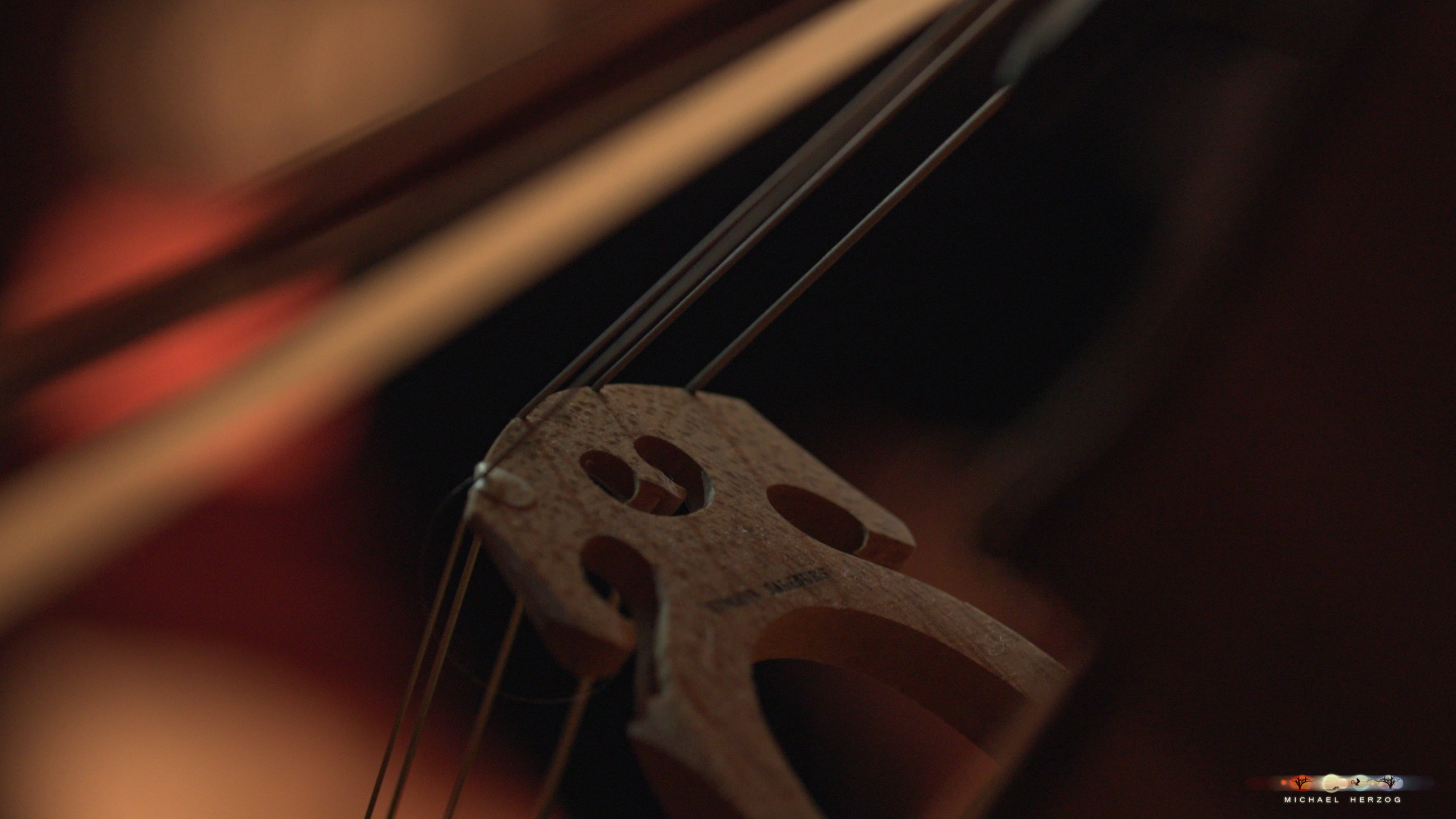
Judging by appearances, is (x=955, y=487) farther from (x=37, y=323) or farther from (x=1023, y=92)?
(x=37, y=323)

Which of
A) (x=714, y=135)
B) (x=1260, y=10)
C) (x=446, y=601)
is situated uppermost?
(x=1260, y=10)

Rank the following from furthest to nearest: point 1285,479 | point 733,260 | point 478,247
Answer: point 733,260 → point 478,247 → point 1285,479

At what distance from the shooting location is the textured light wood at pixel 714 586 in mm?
344

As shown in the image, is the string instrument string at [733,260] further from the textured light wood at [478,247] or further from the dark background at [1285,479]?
the dark background at [1285,479]

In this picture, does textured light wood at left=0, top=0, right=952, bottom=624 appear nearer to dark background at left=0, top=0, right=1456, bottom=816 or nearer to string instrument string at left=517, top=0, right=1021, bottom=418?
string instrument string at left=517, top=0, right=1021, bottom=418

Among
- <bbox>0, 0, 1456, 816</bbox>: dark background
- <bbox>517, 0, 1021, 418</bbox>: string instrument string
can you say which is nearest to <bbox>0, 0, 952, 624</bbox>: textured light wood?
<bbox>517, 0, 1021, 418</bbox>: string instrument string

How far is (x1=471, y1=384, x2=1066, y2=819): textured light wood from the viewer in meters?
0.34

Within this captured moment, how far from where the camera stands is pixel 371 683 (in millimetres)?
1188

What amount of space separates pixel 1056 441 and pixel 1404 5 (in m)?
0.15

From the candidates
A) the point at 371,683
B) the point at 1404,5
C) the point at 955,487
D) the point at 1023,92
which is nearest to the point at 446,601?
the point at 371,683

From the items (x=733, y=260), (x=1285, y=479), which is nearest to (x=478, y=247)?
(x=733, y=260)

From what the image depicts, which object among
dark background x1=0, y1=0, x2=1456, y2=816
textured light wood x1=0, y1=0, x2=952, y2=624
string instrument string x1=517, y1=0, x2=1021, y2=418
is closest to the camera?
dark background x1=0, y1=0, x2=1456, y2=816

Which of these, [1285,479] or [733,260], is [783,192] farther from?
[1285,479]

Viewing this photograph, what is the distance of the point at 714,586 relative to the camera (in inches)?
17.2
